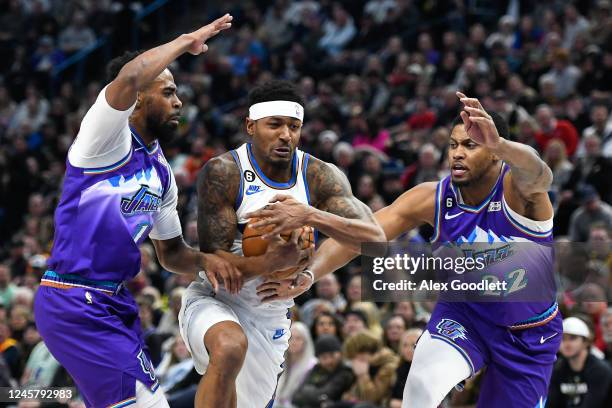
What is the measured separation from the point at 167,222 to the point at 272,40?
15.4 m

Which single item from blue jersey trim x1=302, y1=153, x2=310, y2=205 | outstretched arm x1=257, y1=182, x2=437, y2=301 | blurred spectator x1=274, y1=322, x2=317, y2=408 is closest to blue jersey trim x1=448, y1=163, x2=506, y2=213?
outstretched arm x1=257, y1=182, x2=437, y2=301

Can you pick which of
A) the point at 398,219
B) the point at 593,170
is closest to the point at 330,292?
the point at 593,170


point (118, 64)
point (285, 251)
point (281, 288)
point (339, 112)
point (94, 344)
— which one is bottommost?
point (94, 344)

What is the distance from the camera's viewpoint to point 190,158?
17.6 metres

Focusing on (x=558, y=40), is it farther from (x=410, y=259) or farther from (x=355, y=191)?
(x=410, y=259)

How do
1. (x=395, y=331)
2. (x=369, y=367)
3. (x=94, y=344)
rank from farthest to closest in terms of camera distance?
(x=395, y=331) < (x=369, y=367) < (x=94, y=344)

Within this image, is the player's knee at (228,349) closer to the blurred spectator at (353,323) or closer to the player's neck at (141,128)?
the player's neck at (141,128)

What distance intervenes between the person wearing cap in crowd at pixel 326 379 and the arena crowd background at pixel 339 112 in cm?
2

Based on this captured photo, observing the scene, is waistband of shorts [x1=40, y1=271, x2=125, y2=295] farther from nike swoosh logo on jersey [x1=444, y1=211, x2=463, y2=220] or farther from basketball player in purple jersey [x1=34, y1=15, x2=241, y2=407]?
nike swoosh logo on jersey [x1=444, y1=211, x2=463, y2=220]

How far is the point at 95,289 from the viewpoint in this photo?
20.4 feet

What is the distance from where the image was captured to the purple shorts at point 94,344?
6.09m

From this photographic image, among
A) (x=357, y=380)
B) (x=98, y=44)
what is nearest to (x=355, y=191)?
(x=357, y=380)

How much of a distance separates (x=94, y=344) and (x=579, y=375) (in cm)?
540

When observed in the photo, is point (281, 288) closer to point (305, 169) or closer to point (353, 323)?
point (305, 169)
